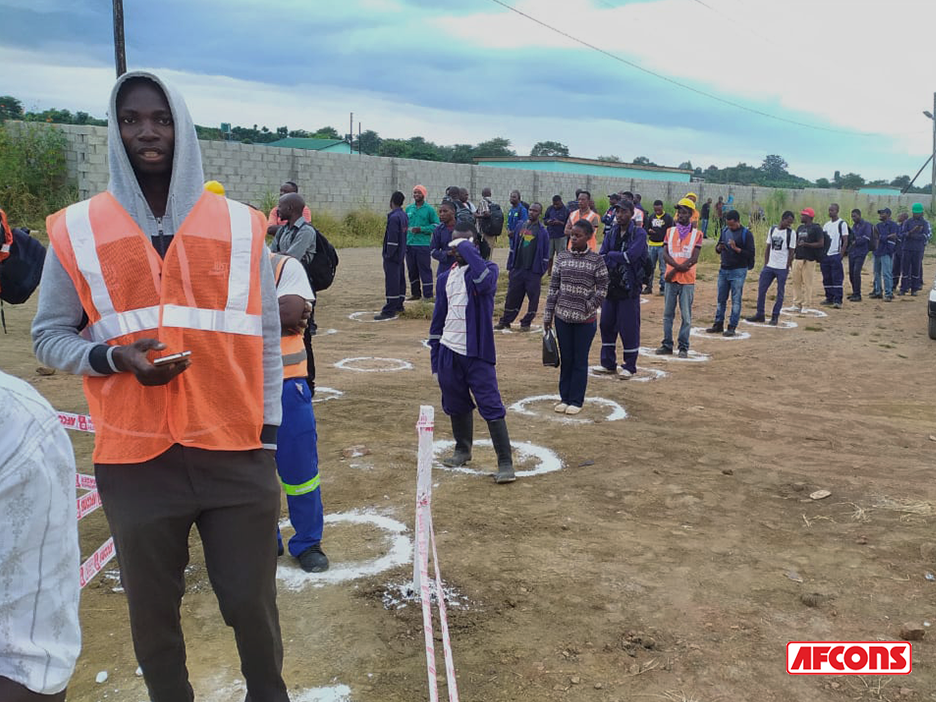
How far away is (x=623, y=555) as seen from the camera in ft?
15.1

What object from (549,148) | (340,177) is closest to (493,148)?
(549,148)

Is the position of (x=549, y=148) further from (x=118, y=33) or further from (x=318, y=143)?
(x=118, y=33)

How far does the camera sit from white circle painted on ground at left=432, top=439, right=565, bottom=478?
602 cm

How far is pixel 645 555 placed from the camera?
4602 millimetres

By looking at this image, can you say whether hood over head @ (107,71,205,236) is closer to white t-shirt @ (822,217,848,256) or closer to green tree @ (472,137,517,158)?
white t-shirt @ (822,217,848,256)

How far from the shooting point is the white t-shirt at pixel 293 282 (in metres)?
4.06

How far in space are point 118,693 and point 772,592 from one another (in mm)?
3237

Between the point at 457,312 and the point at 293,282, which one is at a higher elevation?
the point at 293,282

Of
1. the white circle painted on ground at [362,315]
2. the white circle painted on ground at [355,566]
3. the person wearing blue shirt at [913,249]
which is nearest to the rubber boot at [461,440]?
the white circle painted on ground at [355,566]

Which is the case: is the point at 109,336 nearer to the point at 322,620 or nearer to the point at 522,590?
the point at 322,620

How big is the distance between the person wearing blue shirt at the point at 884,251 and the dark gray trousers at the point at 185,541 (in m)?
17.3

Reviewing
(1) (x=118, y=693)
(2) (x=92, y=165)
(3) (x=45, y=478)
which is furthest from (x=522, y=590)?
(2) (x=92, y=165)

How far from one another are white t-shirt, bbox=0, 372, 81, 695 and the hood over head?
39.2 inches

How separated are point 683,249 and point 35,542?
9.85 meters
